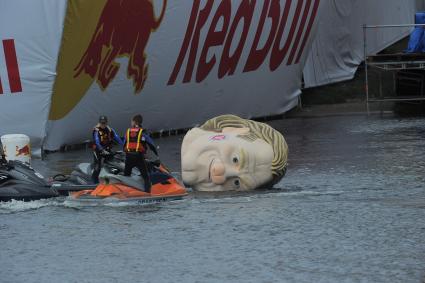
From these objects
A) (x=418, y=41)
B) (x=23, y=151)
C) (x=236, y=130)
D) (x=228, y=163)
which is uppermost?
(x=418, y=41)

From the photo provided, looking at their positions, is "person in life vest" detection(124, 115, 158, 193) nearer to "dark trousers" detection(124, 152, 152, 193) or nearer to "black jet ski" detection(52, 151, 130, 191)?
"dark trousers" detection(124, 152, 152, 193)

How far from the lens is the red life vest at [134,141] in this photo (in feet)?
50.3

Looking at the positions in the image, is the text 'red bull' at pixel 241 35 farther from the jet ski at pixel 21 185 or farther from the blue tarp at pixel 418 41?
the jet ski at pixel 21 185

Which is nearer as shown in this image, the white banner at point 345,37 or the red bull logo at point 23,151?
the red bull logo at point 23,151

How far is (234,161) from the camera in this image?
15766 millimetres

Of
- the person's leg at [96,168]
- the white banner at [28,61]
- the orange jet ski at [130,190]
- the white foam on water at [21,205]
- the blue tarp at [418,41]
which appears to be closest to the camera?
the white foam on water at [21,205]

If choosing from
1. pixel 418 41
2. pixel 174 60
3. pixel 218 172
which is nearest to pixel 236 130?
pixel 218 172

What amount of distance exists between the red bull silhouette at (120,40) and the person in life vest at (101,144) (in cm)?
600

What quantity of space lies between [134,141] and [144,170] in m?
0.48

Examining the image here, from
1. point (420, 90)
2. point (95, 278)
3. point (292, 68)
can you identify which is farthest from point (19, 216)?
point (420, 90)

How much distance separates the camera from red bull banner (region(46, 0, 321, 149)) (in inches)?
913

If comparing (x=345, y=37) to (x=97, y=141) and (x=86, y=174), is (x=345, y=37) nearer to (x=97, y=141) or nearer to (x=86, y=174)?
(x=97, y=141)

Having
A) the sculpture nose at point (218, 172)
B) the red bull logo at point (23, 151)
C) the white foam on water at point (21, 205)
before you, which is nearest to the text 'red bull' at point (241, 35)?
the red bull logo at point (23, 151)

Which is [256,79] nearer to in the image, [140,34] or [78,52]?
[140,34]
